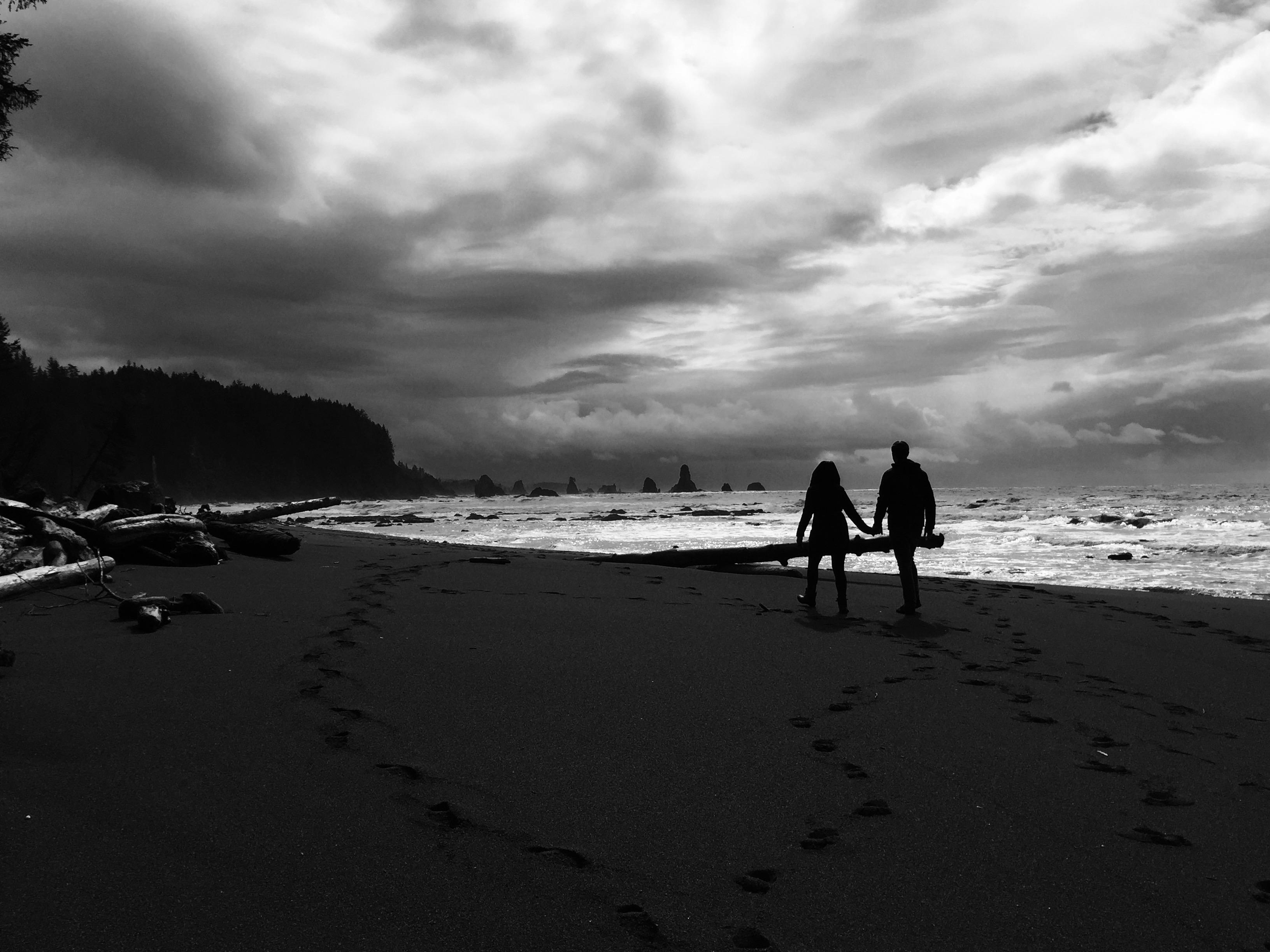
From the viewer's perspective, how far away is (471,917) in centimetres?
246

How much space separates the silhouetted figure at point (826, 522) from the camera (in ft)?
29.7

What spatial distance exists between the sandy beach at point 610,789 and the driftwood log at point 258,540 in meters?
5.45

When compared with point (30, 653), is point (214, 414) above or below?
above

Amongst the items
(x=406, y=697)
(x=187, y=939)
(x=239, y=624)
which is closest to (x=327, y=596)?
(x=239, y=624)

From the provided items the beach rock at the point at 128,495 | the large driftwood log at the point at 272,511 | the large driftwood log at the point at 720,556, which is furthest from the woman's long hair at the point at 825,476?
the beach rock at the point at 128,495

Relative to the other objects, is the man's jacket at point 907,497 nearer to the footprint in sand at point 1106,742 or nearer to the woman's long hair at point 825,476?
the woman's long hair at point 825,476

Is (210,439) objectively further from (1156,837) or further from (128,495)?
(1156,837)

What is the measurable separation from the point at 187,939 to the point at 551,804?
1.39 meters

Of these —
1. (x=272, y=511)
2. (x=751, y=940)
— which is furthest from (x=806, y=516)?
(x=272, y=511)

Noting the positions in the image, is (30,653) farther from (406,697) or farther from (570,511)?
(570,511)

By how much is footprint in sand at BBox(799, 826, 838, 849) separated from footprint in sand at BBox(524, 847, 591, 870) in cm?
85

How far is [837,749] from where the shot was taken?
4160 mm

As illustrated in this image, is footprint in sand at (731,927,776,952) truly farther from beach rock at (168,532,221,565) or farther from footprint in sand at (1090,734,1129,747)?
beach rock at (168,532,221,565)

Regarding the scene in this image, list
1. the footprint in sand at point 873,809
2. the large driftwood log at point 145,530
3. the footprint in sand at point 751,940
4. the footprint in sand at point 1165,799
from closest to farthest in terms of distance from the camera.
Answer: the footprint in sand at point 751,940, the footprint in sand at point 873,809, the footprint in sand at point 1165,799, the large driftwood log at point 145,530
